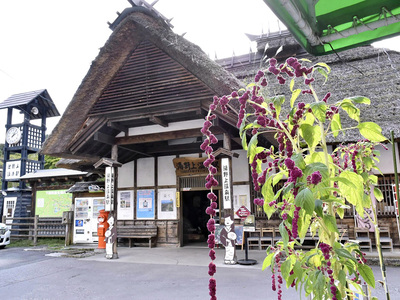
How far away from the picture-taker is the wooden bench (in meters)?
8.19

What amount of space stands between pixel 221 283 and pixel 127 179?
5463mm

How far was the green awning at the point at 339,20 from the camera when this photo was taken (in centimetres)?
155

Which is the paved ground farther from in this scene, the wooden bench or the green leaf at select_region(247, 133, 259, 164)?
the green leaf at select_region(247, 133, 259, 164)

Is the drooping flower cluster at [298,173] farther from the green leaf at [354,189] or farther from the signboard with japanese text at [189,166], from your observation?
the signboard with japanese text at [189,166]

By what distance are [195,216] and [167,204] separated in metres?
3.08

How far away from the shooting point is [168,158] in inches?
342

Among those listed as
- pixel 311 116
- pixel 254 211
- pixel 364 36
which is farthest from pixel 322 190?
pixel 254 211

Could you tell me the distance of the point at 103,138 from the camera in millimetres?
6879

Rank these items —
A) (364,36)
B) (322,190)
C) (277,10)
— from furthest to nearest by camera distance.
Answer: (364,36) < (277,10) < (322,190)

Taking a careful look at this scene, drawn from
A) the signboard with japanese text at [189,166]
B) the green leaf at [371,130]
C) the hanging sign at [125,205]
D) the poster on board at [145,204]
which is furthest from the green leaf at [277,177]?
the hanging sign at [125,205]

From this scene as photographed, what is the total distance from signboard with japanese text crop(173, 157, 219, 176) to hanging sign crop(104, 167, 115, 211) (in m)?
2.09

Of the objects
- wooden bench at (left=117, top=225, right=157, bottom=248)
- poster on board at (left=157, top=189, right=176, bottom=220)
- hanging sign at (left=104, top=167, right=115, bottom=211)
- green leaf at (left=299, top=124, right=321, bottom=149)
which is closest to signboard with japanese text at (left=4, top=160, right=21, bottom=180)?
wooden bench at (left=117, top=225, right=157, bottom=248)

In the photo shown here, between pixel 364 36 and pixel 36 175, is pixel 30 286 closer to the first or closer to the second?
pixel 364 36

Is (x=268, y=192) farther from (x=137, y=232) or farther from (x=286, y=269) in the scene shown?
(x=137, y=232)
